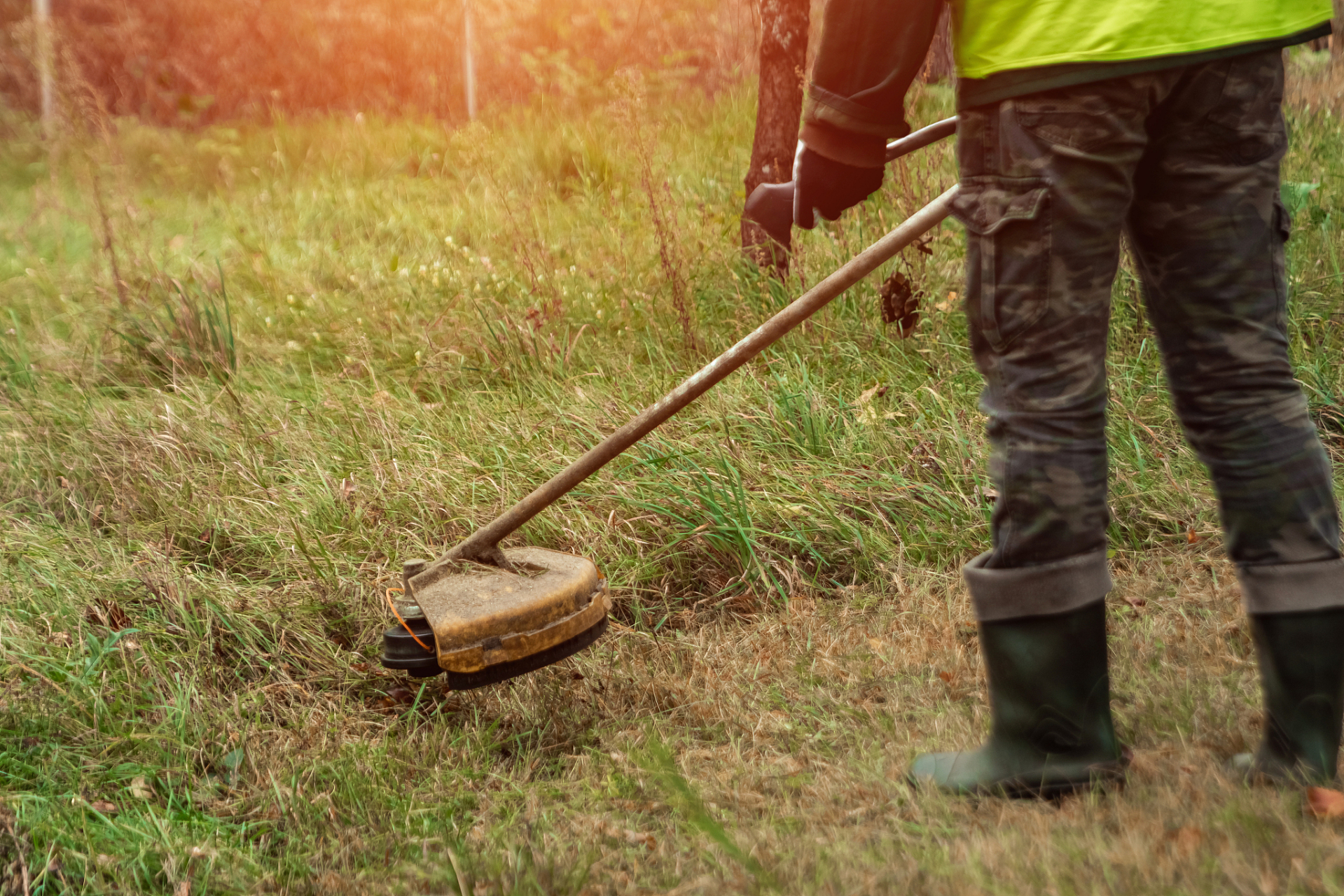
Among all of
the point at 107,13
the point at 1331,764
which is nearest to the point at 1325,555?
the point at 1331,764

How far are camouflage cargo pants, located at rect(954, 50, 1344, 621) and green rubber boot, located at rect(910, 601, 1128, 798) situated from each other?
0.16ft

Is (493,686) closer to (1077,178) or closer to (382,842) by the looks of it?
(382,842)

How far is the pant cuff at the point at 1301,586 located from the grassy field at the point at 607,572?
26 centimetres

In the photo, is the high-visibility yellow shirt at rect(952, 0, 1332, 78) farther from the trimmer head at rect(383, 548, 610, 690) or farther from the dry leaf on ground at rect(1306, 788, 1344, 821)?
the trimmer head at rect(383, 548, 610, 690)

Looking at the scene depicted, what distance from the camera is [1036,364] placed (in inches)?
60.5

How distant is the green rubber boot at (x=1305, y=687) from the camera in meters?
1.54

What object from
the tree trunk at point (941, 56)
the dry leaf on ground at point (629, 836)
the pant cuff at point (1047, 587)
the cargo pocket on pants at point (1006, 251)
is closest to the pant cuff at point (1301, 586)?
the pant cuff at point (1047, 587)

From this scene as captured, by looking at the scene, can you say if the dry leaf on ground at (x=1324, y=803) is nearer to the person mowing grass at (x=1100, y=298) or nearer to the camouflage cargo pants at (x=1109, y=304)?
the person mowing grass at (x=1100, y=298)

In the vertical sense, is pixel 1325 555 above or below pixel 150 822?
above

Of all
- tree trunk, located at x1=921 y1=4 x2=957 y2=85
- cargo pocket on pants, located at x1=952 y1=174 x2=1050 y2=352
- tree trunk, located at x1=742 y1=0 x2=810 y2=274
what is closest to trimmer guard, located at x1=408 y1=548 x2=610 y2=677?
cargo pocket on pants, located at x1=952 y1=174 x2=1050 y2=352

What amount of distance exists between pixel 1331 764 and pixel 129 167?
29.0 ft

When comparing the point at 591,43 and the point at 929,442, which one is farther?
the point at 591,43

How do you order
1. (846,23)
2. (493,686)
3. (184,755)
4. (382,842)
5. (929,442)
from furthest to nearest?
(929,442) < (493,686) < (184,755) < (382,842) < (846,23)

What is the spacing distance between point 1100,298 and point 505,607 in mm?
1162
